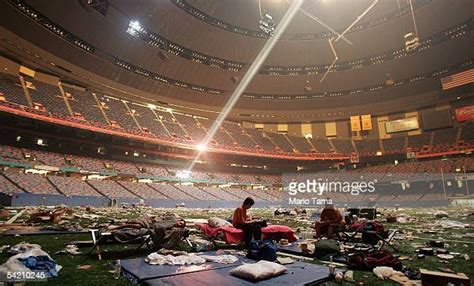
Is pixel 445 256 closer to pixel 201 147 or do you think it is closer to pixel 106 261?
pixel 106 261

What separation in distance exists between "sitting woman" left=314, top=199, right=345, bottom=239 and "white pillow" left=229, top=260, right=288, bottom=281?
A: 3.96m

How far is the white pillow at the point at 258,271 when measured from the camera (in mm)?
3508

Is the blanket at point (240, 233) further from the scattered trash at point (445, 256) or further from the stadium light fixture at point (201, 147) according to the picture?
the stadium light fixture at point (201, 147)

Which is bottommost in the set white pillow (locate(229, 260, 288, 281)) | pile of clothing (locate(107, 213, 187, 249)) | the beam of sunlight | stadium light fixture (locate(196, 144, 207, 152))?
white pillow (locate(229, 260, 288, 281))

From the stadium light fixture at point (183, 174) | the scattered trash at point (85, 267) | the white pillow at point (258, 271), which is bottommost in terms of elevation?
the scattered trash at point (85, 267)

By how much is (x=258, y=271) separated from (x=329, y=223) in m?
4.44

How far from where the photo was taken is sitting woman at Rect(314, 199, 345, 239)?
7.31 m

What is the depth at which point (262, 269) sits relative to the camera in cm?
362

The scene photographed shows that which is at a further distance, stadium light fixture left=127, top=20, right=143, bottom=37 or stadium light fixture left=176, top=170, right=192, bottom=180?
stadium light fixture left=176, top=170, right=192, bottom=180
